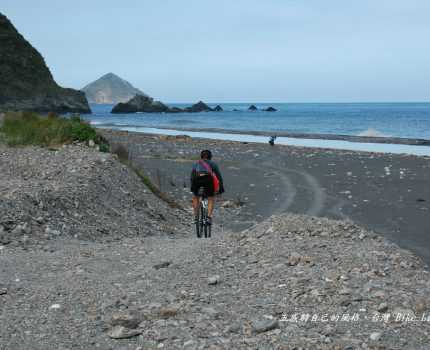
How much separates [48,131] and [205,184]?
31.8 feet

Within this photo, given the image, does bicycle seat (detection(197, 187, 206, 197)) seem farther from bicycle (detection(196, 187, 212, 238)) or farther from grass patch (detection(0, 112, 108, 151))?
grass patch (detection(0, 112, 108, 151))

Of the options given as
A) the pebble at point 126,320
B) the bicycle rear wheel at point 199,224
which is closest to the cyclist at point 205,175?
the bicycle rear wheel at point 199,224

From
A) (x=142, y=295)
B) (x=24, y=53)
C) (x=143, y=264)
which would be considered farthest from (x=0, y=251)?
(x=24, y=53)

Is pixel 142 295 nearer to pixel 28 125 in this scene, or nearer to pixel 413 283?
pixel 413 283

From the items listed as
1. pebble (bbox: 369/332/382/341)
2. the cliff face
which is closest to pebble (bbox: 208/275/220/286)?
pebble (bbox: 369/332/382/341)

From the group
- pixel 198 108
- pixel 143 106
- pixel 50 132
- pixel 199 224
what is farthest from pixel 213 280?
pixel 198 108

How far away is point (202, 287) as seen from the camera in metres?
6.79

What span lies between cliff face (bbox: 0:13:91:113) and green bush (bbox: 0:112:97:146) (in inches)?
3248

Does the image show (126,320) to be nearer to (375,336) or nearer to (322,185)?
(375,336)

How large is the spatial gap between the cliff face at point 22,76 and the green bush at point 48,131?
82497 millimetres

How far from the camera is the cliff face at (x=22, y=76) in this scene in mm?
104875

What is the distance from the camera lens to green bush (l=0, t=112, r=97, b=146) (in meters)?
18.6

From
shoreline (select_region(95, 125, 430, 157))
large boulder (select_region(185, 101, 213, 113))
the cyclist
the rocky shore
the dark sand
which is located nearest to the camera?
the rocky shore

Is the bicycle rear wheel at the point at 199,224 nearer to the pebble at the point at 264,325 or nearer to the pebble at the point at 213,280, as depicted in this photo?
the pebble at the point at 213,280
